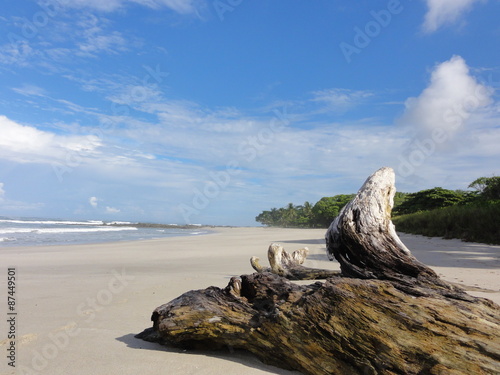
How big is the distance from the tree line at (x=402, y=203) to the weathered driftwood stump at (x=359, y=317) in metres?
25.4

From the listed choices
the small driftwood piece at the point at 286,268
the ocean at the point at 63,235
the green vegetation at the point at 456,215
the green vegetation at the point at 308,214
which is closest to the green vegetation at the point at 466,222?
the green vegetation at the point at 456,215

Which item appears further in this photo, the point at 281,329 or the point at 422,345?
the point at 281,329

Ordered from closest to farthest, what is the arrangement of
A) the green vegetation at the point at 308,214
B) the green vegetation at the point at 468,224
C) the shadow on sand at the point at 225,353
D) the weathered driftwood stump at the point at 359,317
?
the weathered driftwood stump at the point at 359,317, the shadow on sand at the point at 225,353, the green vegetation at the point at 468,224, the green vegetation at the point at 308,214

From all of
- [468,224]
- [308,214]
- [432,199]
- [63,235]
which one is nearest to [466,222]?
[468,224]

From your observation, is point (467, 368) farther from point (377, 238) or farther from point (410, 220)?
point (410, 220)

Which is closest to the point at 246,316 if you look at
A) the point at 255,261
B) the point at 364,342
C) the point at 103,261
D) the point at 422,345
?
the point at 364,342

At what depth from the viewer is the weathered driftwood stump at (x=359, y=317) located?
2426 mm

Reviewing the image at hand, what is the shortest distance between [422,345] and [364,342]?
0.40 meters

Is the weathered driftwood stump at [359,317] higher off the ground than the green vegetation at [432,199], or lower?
lower

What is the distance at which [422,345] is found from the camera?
95.8 inches

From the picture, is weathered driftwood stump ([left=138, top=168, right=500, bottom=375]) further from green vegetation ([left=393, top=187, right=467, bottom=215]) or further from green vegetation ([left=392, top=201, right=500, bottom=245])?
green vegetation ([left=393, top=187, right=467, bottom=215])

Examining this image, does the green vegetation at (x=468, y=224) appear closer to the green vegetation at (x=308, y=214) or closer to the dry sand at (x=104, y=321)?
the dry sand at (x=104, y=321)

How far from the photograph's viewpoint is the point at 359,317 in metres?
2.65

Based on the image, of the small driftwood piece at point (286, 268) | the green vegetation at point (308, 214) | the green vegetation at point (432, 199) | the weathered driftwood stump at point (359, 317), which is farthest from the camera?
the green vegetation at point (308, 214)
